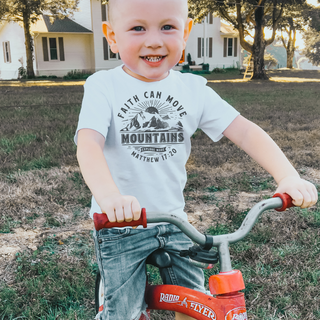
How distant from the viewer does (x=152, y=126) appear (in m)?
1.73

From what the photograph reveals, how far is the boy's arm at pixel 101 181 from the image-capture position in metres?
1.12

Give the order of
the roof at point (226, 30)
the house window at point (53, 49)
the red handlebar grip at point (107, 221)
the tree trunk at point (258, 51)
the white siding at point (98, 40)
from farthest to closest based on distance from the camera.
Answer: the roof at point (226, 30) < the white siding at point (98, 40) < the house window at point (53, 49) < the tree trunk at point (258, 51) < the red handlebar grip at point (107, 221)

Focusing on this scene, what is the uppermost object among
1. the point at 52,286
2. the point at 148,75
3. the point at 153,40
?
the point at 153,40

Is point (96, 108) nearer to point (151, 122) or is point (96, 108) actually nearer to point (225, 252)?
point (151, 122)

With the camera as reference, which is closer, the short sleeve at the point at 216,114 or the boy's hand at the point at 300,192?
the boy's hand at the point at 300,192

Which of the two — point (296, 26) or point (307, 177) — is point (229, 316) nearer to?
point (307, 177)

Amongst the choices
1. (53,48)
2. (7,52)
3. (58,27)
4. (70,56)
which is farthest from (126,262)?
(7,52)

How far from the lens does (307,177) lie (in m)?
4.95

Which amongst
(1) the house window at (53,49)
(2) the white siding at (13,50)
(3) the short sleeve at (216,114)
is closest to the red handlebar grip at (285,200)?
(3) the short sleeve at (216,114)

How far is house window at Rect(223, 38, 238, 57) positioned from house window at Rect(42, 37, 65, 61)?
14572 millimetres

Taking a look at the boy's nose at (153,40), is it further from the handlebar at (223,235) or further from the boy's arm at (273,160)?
the handlebar at (223,235)

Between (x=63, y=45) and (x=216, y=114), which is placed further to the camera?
(x=63, y=45)

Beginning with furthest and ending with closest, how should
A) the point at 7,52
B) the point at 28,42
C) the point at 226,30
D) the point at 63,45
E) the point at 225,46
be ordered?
the point at 226,30 < the point at 225,46 < the point at 7,52 < the point at 63,45 < the point at 28,42

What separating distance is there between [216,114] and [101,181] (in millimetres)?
723
